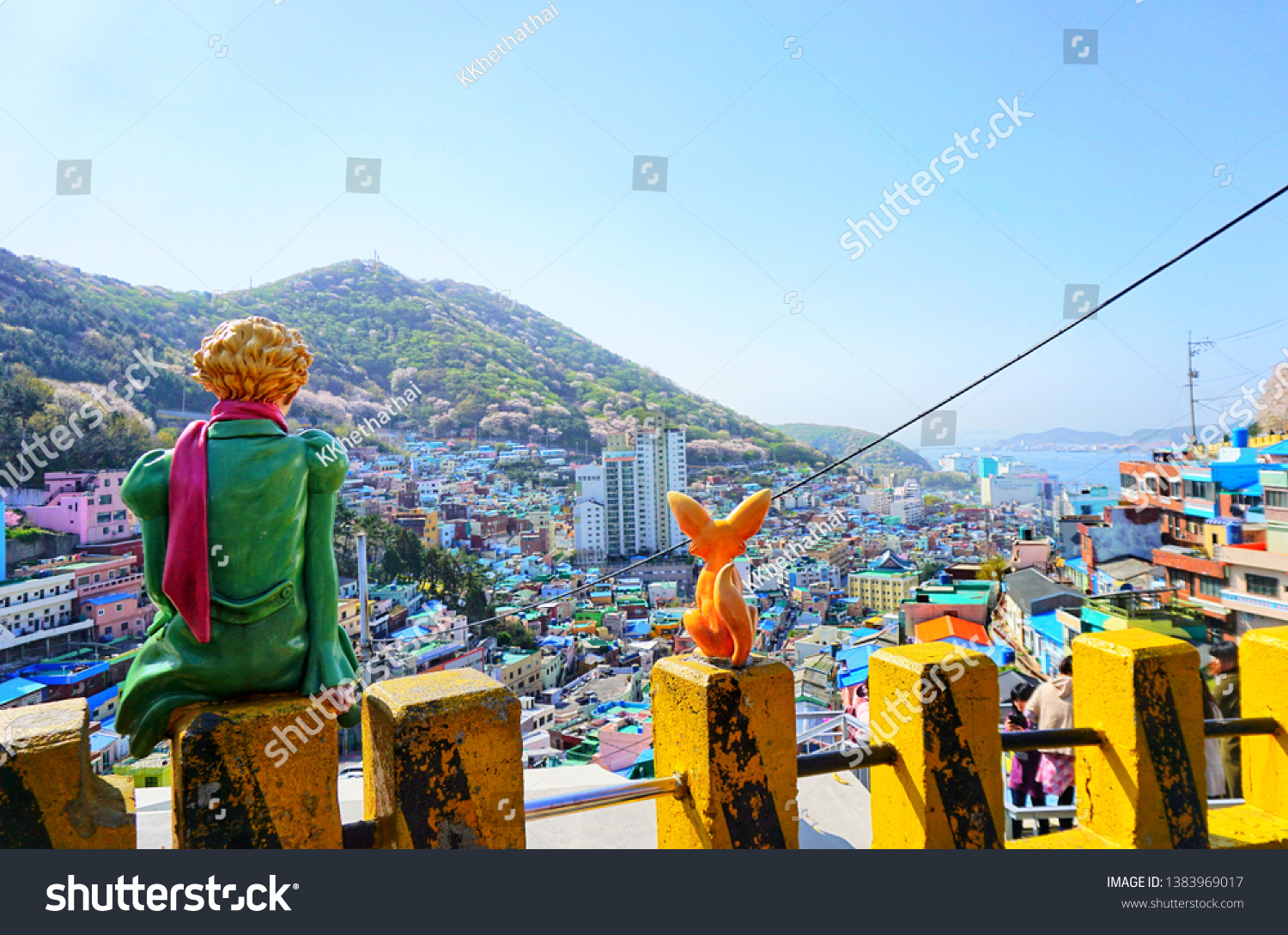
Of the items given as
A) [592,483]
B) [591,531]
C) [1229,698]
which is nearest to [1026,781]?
[1229,698]

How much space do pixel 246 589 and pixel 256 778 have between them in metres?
0.51

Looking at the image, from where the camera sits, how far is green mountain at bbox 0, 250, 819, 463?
115ft

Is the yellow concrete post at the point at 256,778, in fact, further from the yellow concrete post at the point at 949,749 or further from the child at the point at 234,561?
the yellow concrete post at the point at 949,749

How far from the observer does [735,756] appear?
1867mm

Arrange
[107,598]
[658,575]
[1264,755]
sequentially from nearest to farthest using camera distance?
[1264,755] < [107,598] < [658,575]

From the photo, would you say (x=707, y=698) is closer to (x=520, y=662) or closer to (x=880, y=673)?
(x=880, y=673)

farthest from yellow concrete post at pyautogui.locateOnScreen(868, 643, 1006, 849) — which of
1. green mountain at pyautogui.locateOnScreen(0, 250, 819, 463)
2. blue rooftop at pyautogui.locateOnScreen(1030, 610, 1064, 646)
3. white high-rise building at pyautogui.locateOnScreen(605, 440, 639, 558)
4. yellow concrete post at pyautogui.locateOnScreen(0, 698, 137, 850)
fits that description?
white high-rise building at pyautogui.locateOnScreen(605, 440, 639, 558)

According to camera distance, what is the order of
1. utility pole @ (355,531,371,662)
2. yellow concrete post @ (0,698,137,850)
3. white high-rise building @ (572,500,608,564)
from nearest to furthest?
yellow concrete post @ (0,698,137,850) → utility pole @ (355,531,371,662) → white high-rise building @ (572,500,608,564)

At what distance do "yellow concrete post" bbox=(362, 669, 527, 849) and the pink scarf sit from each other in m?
0.50

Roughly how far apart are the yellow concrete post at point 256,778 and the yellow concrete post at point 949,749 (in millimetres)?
1632

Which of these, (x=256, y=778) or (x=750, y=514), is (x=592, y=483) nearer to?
(x=750, y=514)

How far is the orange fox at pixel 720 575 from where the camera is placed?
6.48 feet

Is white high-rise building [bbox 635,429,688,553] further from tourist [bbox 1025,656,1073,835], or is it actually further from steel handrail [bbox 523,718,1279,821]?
steel handrail [bbox 523,718,1279,821]

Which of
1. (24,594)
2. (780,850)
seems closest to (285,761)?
(780,850)
